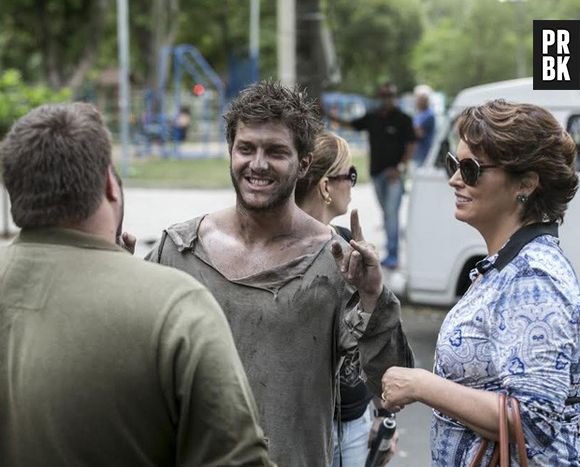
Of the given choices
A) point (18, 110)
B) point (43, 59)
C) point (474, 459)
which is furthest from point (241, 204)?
point (43, 59)

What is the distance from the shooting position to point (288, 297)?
288 centimetres

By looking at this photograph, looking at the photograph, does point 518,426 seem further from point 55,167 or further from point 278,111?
point 55,167

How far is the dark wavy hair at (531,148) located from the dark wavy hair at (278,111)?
0.51m

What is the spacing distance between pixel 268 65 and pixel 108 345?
192ft

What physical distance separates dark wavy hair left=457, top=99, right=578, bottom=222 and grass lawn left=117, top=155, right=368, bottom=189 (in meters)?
20.7

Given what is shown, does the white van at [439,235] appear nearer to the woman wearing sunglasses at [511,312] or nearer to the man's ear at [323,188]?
the man's ear at [323,188]

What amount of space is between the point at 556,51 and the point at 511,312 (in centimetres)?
438

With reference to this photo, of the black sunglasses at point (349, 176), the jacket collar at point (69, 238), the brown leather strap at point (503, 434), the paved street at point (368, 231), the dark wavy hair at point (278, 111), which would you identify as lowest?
the paved street at point (368, 231)

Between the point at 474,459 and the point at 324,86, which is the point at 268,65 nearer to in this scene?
the point at 324,86

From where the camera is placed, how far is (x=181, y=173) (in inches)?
1083

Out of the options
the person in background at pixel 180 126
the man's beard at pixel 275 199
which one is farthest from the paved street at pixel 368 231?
the person in background at pixel 180 126

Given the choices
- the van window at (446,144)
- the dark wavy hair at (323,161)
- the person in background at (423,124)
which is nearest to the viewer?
the dark wavy hair at (323,161)

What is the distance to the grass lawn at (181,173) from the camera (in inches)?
938

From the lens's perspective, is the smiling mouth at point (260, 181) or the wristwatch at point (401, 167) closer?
the smiling mouth at point (260, 181)
